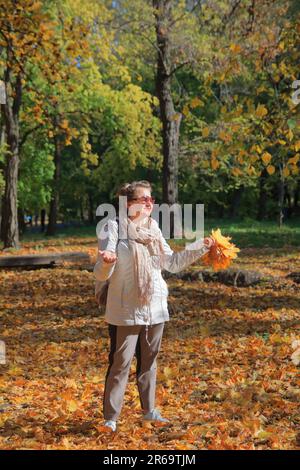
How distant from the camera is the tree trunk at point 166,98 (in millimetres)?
20234

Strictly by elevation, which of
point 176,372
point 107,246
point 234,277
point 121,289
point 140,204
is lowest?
point 176,372

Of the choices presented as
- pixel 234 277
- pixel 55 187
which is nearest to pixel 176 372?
pixel 234 277

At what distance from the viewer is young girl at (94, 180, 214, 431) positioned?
4.79m

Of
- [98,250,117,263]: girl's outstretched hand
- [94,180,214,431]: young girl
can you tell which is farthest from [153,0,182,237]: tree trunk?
[98,250,117,263]: girl's outstretched hand

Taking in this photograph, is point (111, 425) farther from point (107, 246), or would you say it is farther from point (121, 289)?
point (107, 246)

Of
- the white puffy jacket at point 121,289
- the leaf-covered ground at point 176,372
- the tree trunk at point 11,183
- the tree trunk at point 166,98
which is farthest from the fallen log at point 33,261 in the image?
the white puffy jacket at point 121,289

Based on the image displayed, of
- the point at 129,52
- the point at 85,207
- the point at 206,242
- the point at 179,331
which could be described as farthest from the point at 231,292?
the point at 85,207

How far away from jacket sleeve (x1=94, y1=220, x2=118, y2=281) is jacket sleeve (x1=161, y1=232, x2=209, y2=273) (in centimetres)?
47

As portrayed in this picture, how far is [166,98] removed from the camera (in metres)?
21.7

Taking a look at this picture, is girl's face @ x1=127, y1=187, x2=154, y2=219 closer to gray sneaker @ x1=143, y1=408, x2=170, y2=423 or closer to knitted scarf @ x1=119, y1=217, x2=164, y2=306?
knitted scarf @ x1=119, y1=217, x2=164, y2=306

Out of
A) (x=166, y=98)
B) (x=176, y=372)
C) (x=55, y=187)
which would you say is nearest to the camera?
(x=176, y=372)

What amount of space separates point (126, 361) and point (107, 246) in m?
0.90

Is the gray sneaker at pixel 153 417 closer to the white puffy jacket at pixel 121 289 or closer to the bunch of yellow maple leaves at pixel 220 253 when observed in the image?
the white puffy jacket at pixel 121 289
